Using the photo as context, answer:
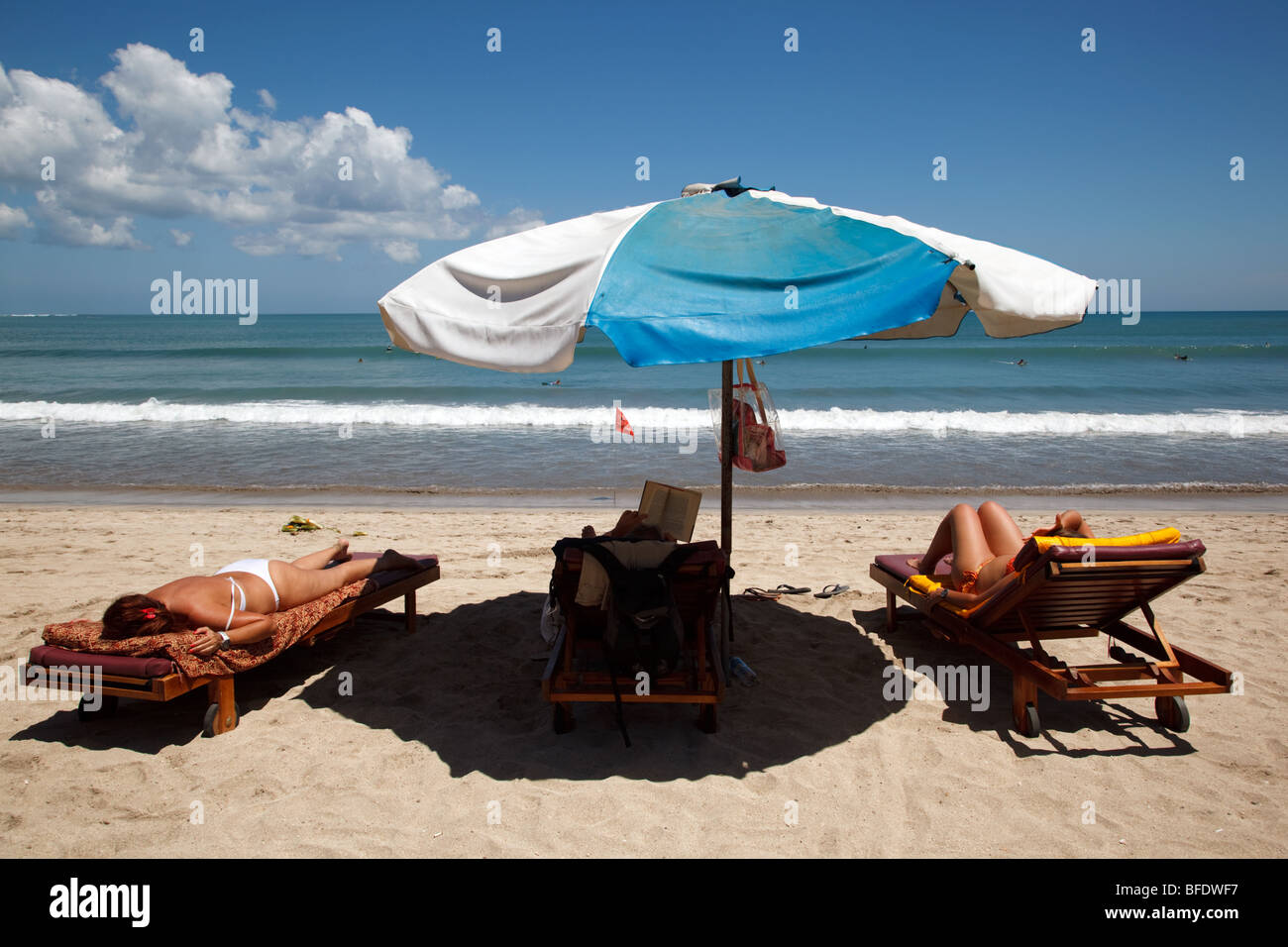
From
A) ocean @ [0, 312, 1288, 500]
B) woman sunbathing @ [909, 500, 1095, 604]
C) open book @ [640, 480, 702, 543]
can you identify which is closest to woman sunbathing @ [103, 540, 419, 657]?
open book @ [640, 480, 702, 543]

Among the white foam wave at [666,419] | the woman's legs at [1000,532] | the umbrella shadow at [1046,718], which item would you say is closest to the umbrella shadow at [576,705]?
the umbrella shadow at [1046,718]

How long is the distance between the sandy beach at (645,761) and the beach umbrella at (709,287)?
185 centimetres

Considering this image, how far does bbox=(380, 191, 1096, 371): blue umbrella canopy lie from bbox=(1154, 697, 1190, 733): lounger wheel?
2016 mm

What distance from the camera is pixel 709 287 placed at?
308cm

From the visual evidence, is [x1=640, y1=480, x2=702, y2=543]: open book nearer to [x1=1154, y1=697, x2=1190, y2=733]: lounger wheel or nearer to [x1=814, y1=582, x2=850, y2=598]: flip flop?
[x1=814, y1=582, x2=850, y2=598]: flip flop

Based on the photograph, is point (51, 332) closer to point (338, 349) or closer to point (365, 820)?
point (338, 349)

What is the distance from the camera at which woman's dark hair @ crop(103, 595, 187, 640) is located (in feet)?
12.4

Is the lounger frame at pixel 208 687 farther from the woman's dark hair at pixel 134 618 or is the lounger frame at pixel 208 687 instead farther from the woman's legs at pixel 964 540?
the woman's legs at pixel 964 540

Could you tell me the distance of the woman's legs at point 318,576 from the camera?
4.37 m

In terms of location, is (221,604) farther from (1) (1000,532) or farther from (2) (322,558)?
(1) (1000,532)

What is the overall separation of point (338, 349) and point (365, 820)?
132 ft

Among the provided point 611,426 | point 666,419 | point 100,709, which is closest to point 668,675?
point 100,709
